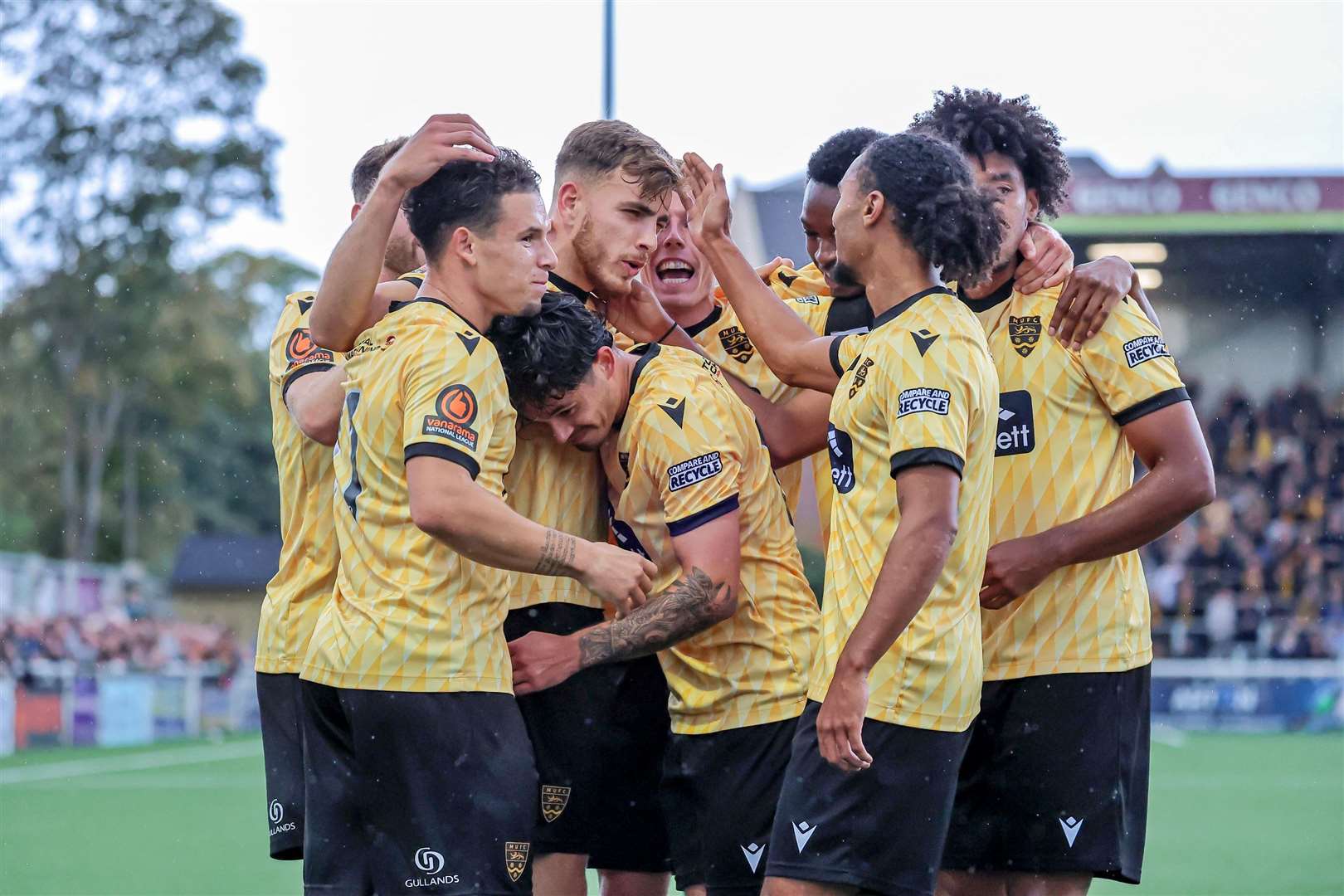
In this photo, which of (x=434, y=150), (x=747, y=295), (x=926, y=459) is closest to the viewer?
(x=926, y=459)

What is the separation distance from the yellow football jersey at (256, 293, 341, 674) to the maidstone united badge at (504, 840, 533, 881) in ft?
4.14

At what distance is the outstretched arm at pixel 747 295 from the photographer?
15.9 feet

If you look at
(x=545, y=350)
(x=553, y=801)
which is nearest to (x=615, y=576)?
(x=545, y=350)

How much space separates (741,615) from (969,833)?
958 mm

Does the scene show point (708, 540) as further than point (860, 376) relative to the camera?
Yes

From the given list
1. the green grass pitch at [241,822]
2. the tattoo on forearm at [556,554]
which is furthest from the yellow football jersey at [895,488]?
the green grass pitch at [241,822]

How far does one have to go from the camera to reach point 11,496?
43.9 meters

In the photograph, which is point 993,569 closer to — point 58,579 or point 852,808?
point 852,808

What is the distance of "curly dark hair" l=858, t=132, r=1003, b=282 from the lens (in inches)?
166

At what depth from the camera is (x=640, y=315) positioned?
5113mm

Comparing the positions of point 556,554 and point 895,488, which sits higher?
point 895,488

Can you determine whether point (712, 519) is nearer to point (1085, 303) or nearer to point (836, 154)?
point (1085, 303)

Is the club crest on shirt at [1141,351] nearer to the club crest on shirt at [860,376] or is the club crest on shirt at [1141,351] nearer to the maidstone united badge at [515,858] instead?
the club crest on shirt at [860,376]

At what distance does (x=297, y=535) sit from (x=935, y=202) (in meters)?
2.35
